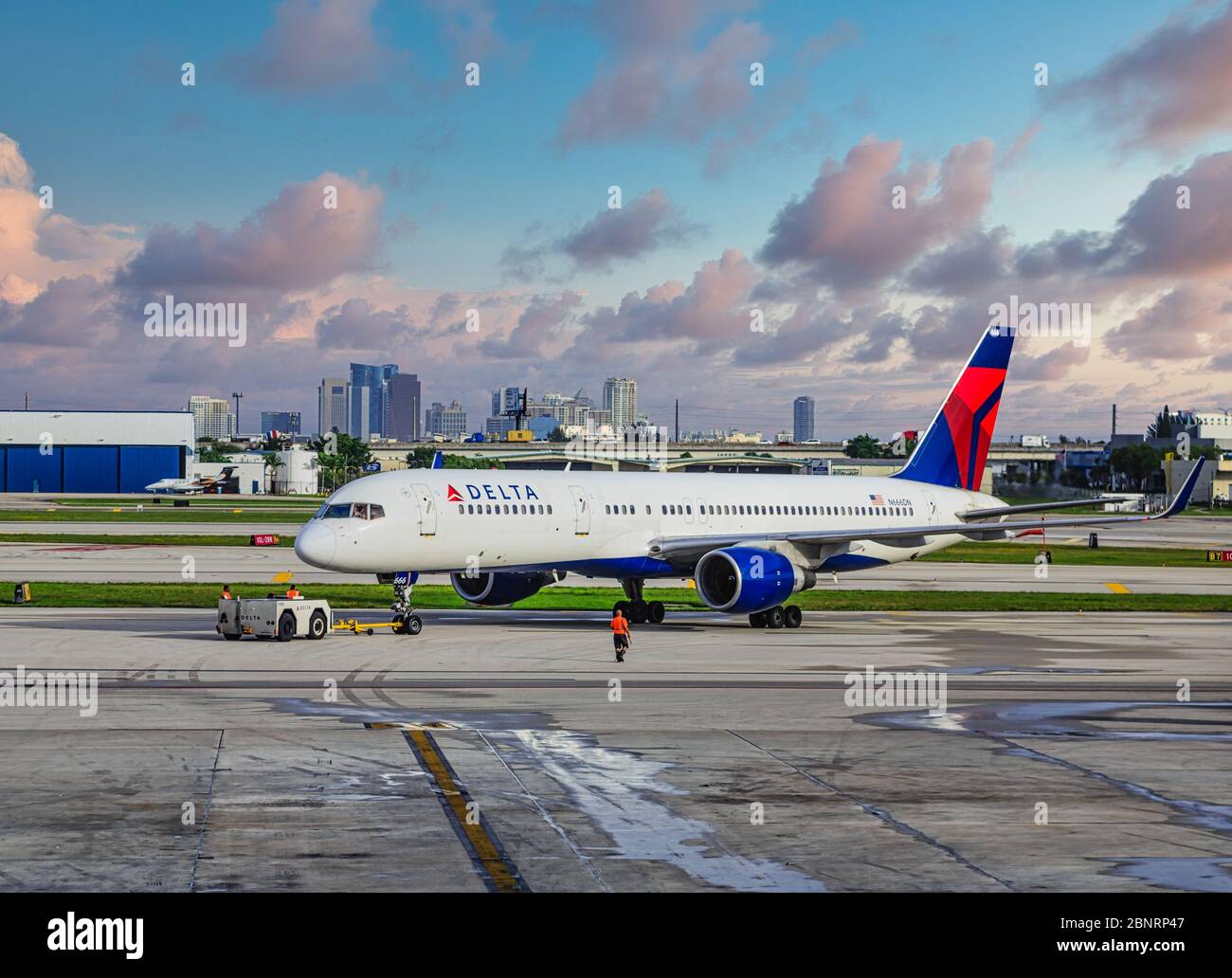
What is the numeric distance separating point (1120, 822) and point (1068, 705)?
11838mm

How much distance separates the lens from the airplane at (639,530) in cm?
4181

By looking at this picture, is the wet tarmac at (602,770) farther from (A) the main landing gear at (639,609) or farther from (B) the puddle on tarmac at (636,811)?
(A) the main landing gear at (639,609)

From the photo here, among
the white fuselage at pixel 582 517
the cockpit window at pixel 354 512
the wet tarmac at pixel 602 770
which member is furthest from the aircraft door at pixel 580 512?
the cockpit window at pixel 354 512

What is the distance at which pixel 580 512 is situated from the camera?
45.8 m

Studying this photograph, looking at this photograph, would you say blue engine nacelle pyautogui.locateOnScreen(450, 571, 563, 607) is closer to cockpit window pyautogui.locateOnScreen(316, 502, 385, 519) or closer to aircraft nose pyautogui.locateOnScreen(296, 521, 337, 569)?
cockpit window pyautogui.locateOnScreen(316, 502, 385, 519)

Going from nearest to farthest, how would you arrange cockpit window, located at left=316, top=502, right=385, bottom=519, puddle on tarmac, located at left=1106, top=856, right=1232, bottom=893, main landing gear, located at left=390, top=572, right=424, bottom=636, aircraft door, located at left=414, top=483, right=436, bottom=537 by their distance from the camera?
puddle on tarmac, located at left=1106, top=856, right=1232, bottom=893 → cockpit window, located at left=316, top=502, right=385, bottom=519 → aircraft door, located at left=414, top=483, right=436, bottom=537 → main landing gear, located at left=390, top=572, right=424, bottom=636

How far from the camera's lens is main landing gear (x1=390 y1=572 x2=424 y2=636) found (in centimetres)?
4228

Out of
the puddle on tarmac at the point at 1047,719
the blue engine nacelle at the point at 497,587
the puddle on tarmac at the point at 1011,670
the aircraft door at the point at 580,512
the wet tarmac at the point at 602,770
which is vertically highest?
the aircraft door at the point at 580,512

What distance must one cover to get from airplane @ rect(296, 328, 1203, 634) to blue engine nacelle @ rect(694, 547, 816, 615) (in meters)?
0.04

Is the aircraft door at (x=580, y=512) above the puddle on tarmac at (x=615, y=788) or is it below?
above

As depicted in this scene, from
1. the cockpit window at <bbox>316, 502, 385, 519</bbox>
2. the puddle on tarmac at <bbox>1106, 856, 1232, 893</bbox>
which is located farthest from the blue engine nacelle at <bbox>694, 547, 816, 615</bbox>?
the puddle on tarmac at <bbox>1106, 856, 1232, 893</bbox>

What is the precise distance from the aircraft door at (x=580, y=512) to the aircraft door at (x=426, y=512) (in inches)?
212

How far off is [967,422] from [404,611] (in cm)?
2864
